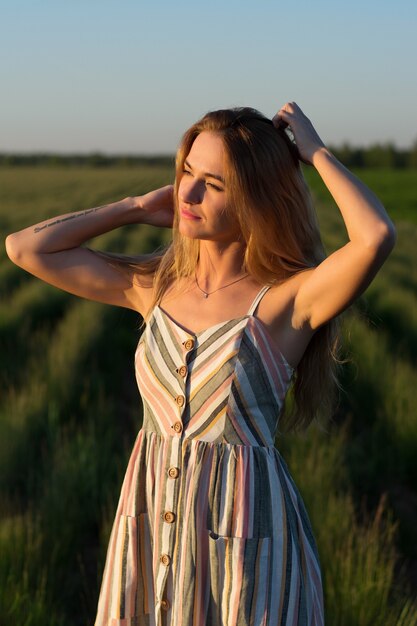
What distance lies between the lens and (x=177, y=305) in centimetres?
202

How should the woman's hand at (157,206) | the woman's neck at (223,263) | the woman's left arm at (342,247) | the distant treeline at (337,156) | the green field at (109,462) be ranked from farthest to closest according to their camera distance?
the distant treeline at (337,156)
the green field at (109,462)
the woman's hand at (157,206)
the woman's neck at (223,263)
the woman's left arm at (342,247)

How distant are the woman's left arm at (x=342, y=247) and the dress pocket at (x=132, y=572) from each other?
526 mm

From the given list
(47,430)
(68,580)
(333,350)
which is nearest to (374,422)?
(47,430)

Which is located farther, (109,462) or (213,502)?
(109,462)

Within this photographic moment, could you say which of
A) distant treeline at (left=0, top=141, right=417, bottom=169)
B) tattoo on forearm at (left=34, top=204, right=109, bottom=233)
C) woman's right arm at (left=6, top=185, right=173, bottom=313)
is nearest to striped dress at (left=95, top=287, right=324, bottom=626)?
woman's right arm at (left=6, top=185, right=173, bottom=313)

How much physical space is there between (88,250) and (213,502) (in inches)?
26.1

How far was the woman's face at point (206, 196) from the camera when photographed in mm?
1919

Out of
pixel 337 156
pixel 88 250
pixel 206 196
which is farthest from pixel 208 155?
pixel 337 156

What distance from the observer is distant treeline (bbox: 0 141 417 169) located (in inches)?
3061

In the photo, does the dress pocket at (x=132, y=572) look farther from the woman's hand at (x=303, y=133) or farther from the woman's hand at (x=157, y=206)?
the woman's hand at (x=303, y=133)

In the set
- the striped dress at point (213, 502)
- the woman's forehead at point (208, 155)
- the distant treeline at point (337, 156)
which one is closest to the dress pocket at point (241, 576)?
the striped dress at point (213, 502)

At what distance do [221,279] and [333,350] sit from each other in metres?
→ 0.28

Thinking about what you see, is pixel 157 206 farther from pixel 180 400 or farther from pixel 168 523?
pixel 168 523

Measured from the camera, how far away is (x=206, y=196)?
193cm
